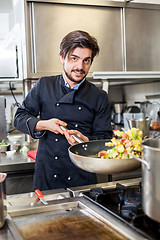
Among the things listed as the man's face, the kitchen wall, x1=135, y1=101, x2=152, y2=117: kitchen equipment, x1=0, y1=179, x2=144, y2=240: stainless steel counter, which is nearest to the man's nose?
the man's face

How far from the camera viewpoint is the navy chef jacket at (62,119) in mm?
1733

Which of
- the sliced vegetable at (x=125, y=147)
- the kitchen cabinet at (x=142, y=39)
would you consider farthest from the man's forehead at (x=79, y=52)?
the kitchen cabinet at (x=142, y=39)

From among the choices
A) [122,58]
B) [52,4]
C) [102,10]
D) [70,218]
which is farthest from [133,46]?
[70,218]

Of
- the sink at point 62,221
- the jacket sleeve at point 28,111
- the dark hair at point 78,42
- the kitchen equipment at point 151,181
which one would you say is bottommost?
the sink at point 62,221

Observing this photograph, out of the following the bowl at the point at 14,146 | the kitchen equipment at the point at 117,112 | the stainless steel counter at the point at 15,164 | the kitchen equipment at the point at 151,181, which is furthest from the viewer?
the kitchen equipment at the point at 117,112

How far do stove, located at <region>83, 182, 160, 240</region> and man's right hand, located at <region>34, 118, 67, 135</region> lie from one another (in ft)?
1.34

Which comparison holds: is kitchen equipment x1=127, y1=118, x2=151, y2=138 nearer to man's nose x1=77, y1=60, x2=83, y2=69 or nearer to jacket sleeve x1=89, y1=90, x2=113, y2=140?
jacket sleeve x1=89, y1=90, x2=113, y2=140

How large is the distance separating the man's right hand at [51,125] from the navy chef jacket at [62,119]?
1.7 inches

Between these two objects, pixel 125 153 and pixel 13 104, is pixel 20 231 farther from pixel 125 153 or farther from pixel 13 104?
pixel 13 104

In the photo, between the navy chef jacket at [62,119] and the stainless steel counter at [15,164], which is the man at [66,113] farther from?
the stainless steel counter at [15,164]

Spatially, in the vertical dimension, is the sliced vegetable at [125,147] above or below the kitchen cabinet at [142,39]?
below

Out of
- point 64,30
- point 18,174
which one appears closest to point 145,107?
point 64,30

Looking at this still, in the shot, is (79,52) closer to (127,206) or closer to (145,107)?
(127,206)

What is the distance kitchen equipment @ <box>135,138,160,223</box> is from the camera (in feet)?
2.35
